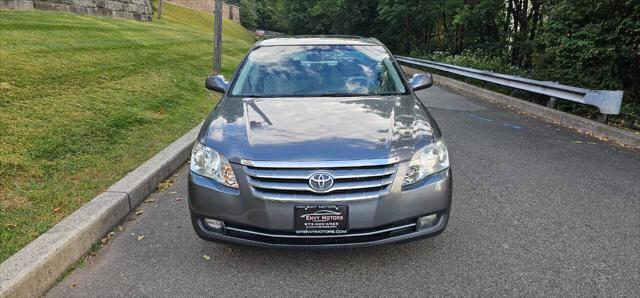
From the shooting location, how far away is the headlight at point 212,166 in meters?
2.98

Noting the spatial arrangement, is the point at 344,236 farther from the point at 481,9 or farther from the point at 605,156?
the point at 481,9

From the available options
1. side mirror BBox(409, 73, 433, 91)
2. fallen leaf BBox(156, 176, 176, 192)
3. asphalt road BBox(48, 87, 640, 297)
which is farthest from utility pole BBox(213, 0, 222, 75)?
side mirror BBox(409, 73, 433, 91)

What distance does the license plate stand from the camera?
112 inches

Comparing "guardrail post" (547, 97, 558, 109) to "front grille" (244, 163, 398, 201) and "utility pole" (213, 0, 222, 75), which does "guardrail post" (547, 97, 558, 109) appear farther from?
"front grille" (244, 163, 398, 201)

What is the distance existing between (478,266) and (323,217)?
1.17 m

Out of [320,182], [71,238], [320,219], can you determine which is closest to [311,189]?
[320,182]

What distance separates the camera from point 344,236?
2.91 m

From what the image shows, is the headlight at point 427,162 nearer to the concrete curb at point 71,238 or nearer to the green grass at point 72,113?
the concrete curb at point 71,238

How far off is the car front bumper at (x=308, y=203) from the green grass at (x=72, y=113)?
4.25ft

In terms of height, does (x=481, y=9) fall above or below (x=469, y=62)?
above

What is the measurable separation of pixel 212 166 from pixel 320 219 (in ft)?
2.65

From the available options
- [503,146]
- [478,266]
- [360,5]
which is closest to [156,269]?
[478,266]

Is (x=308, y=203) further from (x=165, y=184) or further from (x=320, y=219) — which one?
(x=165, y=184)

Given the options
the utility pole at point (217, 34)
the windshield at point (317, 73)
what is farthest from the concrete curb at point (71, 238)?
the utility pole at point (217, 34)
